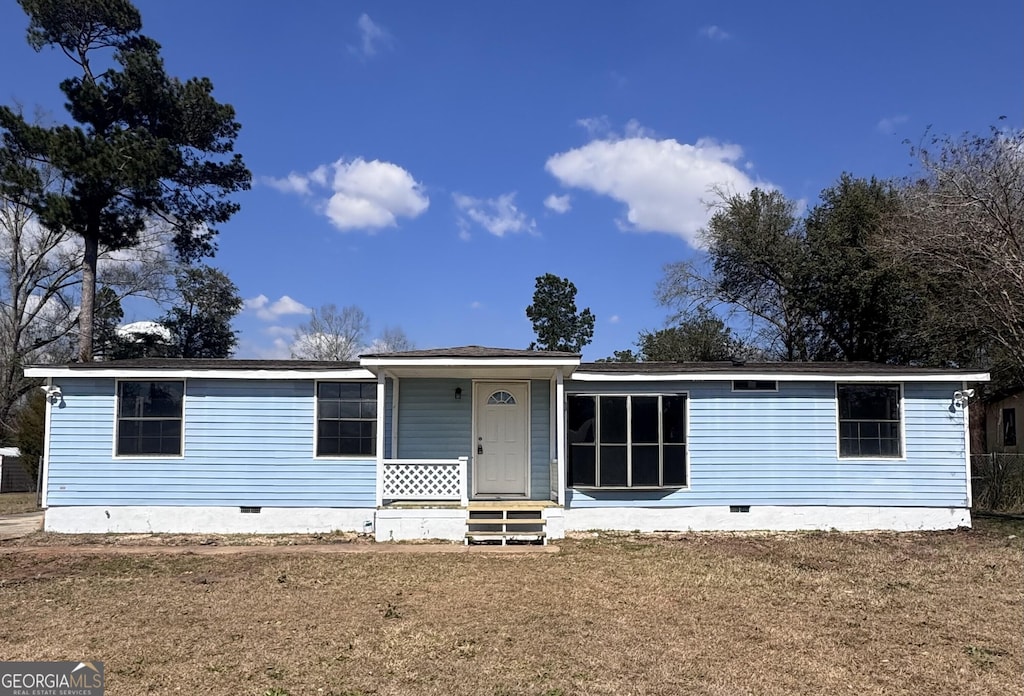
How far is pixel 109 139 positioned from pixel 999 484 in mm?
23395

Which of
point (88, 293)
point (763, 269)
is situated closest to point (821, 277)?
point (763, 269)

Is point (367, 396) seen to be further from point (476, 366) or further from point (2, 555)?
point (2, 555)

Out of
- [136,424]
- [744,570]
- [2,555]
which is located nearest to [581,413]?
[744,570]

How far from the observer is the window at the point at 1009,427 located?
24422 millimetres

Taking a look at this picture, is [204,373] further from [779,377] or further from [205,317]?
[205,317]

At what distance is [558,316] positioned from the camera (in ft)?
143

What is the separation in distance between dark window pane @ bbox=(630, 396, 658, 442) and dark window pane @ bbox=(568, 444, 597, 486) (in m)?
0.75

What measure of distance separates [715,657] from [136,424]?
9402 millimetres

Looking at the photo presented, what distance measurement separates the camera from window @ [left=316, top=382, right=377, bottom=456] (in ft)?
36.9

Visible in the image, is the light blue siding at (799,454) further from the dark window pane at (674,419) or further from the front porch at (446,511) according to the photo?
the front porch at (446,511)

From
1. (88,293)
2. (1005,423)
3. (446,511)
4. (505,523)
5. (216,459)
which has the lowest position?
(505,523)

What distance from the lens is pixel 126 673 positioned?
16.0ft

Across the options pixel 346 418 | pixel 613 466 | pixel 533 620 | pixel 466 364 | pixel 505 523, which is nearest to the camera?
pixel 533 620

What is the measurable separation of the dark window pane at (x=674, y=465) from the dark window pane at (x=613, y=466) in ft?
2.06
